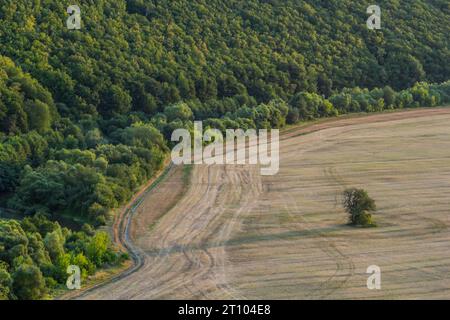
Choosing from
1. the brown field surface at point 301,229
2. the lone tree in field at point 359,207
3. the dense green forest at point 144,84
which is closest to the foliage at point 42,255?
the dense green forest at point 144,84

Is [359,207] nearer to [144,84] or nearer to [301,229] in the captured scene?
[301,229]

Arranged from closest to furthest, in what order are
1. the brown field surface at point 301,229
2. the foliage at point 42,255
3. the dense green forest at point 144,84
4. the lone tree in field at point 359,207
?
the foliage at point 42,255 < the brown field surface at point 301,229 < the lone tree in field at point 359,207 < the dense green forest at point 144,84

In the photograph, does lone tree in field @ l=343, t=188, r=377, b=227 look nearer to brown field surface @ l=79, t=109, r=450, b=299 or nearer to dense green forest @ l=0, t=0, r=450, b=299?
brown field surface @ l=79, t=109, r=450, b=299

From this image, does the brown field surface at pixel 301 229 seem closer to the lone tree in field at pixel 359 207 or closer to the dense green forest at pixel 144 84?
the lone tree in field at pixel 359 207

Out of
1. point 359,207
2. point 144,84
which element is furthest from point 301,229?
point 144,84

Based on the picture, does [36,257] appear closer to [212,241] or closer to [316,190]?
[212,241]

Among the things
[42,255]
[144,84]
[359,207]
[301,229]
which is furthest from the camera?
[144,84]

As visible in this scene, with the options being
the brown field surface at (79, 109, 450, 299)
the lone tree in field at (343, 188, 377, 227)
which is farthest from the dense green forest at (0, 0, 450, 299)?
the lone tree in field at (343, 188, 377, 227)
